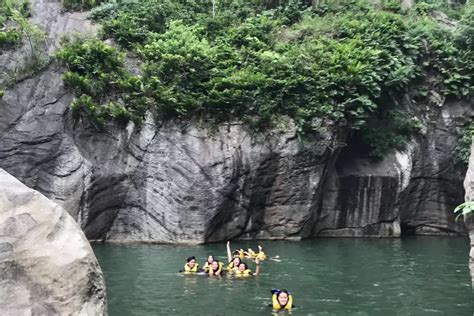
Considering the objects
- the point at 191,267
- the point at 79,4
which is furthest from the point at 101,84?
the point at 191,267

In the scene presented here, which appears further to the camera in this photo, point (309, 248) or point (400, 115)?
point (400, 115)

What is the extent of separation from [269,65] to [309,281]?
10237 mm

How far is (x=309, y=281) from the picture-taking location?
14609 mm

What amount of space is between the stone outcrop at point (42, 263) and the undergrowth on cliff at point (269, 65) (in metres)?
15.1

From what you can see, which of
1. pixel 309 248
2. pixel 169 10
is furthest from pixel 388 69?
pixel 169 10

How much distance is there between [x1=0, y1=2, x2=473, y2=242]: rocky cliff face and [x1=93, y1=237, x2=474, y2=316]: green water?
1.31 metres

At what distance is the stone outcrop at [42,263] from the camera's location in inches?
228

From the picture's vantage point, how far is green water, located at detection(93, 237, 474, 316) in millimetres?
11773

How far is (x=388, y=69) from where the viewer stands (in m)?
23.4

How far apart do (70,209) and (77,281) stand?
15.4 metres

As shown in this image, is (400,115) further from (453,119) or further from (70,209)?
(70,209)

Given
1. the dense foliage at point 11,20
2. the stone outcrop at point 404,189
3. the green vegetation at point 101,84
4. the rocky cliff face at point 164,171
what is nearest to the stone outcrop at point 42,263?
the rocky cliff face at point 164,171

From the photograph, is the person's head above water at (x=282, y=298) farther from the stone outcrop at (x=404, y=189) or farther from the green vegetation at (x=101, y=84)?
the stone outcrop at (x=404, y=189)

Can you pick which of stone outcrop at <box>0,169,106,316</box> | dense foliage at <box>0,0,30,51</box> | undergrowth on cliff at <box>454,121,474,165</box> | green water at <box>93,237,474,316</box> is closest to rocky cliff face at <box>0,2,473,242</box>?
green water at <box>93,237,474,316</box>
